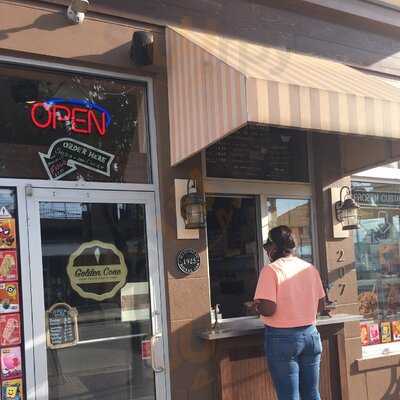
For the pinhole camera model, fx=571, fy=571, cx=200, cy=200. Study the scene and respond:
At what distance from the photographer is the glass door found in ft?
12.8

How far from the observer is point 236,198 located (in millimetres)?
5102

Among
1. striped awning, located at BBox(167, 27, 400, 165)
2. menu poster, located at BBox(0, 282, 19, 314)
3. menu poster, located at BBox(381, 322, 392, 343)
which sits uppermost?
striped awning, located at BBox(167, 27, 400, 165)

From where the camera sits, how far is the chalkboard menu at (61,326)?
12.8 ft

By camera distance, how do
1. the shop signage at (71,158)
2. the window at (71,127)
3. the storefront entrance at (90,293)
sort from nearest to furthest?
the storefront entrance at (90,293) < the window at (71,127) < the shop signage at (71,158)

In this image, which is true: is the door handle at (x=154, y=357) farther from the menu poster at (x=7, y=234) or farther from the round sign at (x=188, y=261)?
the menu poster at (x=7, y=234)

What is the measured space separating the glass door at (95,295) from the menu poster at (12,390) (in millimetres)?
114

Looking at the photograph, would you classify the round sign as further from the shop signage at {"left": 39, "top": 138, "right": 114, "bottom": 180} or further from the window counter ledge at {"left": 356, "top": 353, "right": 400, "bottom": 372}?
the window counter ledge at {"left": 356, "top": 353, "right": 400, "bottom": 372}

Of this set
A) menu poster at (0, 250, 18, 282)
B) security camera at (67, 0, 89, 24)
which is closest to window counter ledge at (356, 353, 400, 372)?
menu poster at (0, 250, 18, 282)

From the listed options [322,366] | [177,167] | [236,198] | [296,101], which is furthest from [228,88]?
[322,366]

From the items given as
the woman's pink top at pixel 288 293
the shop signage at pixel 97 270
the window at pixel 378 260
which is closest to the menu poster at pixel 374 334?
the window at pixel 378 260

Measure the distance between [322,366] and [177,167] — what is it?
214 centimetres

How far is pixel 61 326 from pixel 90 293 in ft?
1.01

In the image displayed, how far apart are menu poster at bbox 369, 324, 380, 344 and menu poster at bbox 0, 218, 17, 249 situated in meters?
3.73

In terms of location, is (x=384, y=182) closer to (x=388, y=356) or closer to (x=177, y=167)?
(x=388, y=356)
